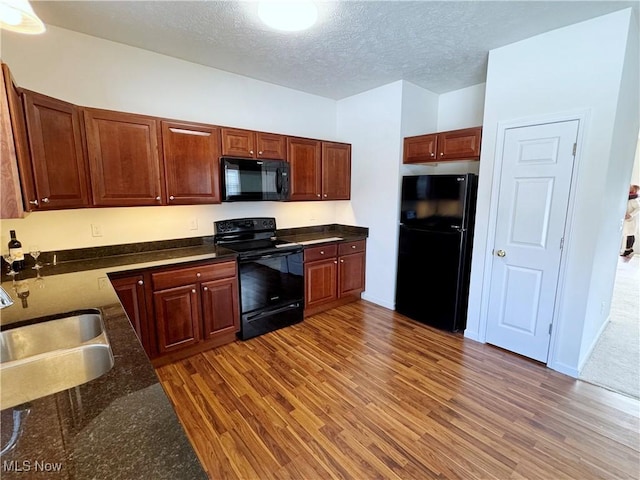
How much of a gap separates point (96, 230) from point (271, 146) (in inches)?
72.2

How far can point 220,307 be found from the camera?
112 inches

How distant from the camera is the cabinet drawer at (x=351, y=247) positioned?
382 cm

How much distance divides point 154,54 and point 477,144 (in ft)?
10.5

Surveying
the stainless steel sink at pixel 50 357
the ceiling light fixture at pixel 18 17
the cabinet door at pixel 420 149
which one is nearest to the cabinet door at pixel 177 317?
the stainless steel sink at pixel 50 357

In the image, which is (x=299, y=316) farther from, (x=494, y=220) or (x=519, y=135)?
(x=519, y=135)

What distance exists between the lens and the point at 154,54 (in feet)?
9.24

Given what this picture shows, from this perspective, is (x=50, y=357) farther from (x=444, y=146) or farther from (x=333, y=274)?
(x=444, y=146)

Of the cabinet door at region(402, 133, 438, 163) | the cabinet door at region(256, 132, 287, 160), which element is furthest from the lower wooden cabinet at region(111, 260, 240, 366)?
the cabinet door at region(402, 133, 438, 163)

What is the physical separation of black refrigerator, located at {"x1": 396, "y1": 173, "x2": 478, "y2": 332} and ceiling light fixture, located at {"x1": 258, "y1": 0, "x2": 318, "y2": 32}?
195 cm

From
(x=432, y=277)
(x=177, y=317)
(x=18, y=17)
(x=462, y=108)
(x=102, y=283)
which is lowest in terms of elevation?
(x=177, y=317)

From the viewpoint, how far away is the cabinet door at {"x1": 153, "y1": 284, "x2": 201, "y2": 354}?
252 centimetres

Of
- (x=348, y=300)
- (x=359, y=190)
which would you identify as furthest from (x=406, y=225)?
(x=348, y=300)

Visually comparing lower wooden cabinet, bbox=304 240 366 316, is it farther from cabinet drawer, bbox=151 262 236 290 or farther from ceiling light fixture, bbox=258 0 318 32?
ceiling light fixture, bbox=258 0 318 32

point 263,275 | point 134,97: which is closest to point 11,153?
point 134,97
